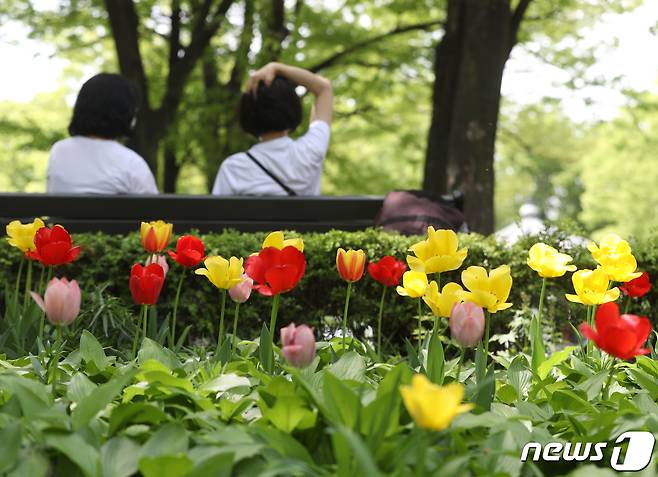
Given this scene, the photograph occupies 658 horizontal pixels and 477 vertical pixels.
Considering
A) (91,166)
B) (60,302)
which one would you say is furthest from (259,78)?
(60,302)

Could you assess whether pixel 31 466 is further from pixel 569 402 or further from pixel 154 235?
pixel 569 402

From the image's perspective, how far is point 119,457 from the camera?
182 cm

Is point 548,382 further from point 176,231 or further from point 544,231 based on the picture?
point 176,231

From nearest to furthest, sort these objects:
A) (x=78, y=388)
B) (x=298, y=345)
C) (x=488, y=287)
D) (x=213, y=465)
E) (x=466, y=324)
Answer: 1. (x=213, y=465)
2. (x=298, y=345)
3. (x=466, y=324)
4. (x=78, y=388)
5. (x=488, y=287)

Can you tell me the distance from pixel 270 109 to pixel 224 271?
3159 mm

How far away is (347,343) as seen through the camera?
10.2ft

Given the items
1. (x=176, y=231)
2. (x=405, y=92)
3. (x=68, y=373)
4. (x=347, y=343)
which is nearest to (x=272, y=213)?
(x=176, y=231)

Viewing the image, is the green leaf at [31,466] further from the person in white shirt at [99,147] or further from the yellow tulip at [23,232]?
the person in white shirt at [99,147]

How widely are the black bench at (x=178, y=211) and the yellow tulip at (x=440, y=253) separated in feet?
8.40

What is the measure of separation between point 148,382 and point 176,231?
114 inches

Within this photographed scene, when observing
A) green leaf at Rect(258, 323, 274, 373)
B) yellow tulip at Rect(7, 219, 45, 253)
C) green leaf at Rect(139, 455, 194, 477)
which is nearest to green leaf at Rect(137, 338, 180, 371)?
green leaf at Rect(258, 323, 274, 373)

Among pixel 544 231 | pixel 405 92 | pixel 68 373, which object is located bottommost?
pixel 68 373

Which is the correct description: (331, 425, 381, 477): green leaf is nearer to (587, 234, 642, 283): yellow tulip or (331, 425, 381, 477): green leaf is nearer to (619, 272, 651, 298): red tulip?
(587, 234, 642, 283): yellow tulip

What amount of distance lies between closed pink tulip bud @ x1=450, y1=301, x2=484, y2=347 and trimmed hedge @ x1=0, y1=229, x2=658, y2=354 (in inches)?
83.9
